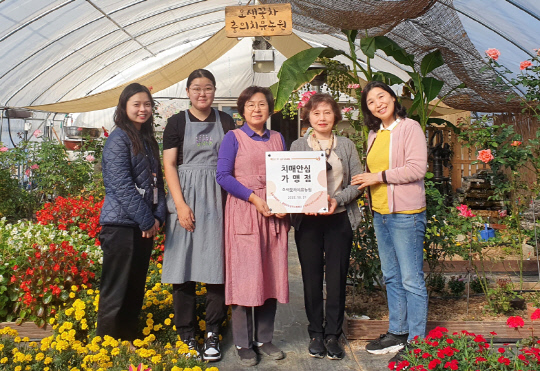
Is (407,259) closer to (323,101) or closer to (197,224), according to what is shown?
(323,101)

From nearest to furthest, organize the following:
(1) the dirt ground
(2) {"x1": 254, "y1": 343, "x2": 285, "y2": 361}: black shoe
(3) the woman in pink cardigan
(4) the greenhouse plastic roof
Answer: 1. (3) the woman in pink cardigan
2. (2) {"x1": 254, "y1": 343, "x2": 285, "y2": 361}: black shoe
3. (4) the greenhouse plastic roof
4. (1) the dirt ground

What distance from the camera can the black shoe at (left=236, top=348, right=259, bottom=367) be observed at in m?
2.99

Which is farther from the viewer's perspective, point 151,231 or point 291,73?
point 291,73

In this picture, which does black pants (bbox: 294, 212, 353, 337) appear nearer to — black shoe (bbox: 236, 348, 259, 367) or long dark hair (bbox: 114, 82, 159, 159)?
black shoe (bbox: 236, 348, 259, 367)

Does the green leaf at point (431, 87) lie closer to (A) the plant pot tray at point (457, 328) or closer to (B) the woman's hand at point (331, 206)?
(B) the woman's hand at point (331, 206)

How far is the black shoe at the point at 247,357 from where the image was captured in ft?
9.80

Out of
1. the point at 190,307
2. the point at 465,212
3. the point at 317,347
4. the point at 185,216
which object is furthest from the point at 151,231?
the point at 465,212

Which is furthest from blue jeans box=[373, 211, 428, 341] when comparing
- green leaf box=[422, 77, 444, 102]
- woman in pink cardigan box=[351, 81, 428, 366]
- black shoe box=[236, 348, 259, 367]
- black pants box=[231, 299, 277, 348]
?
green leaf box=[422, 77, 444, 102]

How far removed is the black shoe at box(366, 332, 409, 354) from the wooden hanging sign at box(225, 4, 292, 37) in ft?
6.62

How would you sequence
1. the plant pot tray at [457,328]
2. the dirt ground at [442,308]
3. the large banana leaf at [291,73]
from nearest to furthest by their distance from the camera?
the plant pot tray at [457,328], the large banana leaf at [291,73], the dirt ground at [442,308]

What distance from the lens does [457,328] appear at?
11.1 feet

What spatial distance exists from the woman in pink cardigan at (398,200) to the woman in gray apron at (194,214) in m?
0.90

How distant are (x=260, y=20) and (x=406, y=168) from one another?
1.32 metres

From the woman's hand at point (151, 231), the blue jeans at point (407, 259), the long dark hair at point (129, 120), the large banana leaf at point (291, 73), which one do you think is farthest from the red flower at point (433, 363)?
the large banana leaf at point (291, 73)
